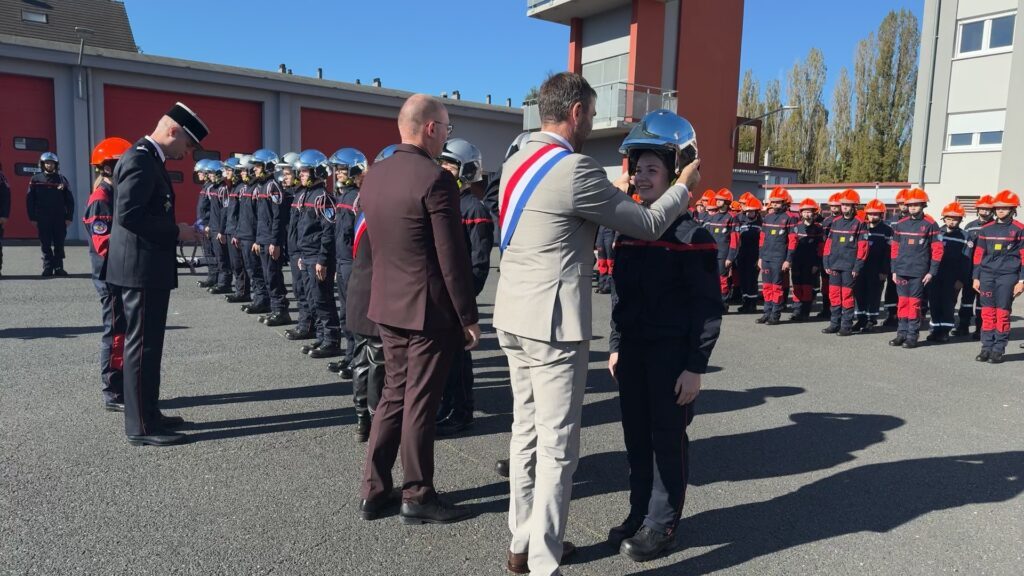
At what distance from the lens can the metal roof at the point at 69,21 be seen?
27734 millimetres

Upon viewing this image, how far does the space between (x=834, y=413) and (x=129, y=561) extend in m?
5.63

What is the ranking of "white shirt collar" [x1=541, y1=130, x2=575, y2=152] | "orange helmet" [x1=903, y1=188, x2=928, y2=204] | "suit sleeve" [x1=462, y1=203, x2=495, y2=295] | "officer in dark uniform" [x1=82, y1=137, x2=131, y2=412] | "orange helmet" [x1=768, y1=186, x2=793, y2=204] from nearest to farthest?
1. "white shirt collar" [x1=541, y1=130, x2=575, y2=152]
2. "suit sleeve" [x1=462, y1=203, x2=495, y2=295]
3. "officer in dark uniform" [x1=82, y1=137, x2=131, y2=412]
4. "orange helmet" [x1=903, y1=188, x2=928, y2=204]
5. "orange helmet" [x1=768, y1=186, x2=793, y2=204]

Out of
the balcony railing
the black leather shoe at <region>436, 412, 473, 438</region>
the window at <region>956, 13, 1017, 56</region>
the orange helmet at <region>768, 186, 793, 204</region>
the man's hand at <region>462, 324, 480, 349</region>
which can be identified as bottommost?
the black leather shoe at <region>436, 412, 473, 438</region>

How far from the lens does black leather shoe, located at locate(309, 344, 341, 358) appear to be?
24.8ft

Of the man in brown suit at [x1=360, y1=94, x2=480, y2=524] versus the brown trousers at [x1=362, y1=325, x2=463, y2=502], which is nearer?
the man in brown suit at [x1=360, y1=94, x2=480, y2=524]

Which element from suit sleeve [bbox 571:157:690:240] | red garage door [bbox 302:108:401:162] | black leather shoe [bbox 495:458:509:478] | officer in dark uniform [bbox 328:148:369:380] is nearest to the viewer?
suit sleeve [bbox 571:157:690:240]

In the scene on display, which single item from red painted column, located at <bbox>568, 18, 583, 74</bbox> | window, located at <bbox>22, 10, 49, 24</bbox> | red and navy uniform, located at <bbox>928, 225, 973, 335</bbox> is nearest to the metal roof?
window, located at <bbox>22, 10, 49, 24</bbox>

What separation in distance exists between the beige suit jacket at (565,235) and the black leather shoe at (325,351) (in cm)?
504

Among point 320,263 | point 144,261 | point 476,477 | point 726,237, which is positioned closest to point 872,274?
point 726,237

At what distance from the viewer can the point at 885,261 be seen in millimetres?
11273

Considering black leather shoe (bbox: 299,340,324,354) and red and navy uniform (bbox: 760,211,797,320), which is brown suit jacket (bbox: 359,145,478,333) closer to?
black leather shoe (bbox: 299,340,324,354)

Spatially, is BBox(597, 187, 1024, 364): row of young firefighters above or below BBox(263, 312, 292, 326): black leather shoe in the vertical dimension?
above


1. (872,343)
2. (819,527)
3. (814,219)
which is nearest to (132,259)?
(819,527)

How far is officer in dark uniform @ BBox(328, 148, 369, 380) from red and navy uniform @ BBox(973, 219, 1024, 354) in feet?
27.7
